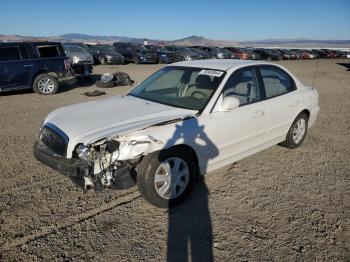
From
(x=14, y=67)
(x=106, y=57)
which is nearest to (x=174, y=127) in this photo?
(x=14, y=67)

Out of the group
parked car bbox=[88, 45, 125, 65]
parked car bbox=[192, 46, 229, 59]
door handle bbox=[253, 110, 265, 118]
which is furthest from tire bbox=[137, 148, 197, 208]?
parked car bbox=[192, 46, 229, 59]

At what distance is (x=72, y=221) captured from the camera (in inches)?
137

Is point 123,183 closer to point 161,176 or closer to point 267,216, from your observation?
point 161,176

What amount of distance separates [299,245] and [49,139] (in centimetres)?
301

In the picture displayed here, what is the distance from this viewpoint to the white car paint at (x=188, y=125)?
3367 millimetres

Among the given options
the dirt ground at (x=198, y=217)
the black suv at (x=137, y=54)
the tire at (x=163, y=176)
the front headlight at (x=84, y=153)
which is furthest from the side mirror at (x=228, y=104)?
the black suv at (x=137, y=54)

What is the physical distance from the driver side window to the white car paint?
9cm

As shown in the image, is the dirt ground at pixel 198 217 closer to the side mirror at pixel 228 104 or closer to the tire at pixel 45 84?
the side mirror at pixel 228 104

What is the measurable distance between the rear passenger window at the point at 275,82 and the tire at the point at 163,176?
1899 millimetres

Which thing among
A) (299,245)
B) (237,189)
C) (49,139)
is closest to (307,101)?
(237,189)

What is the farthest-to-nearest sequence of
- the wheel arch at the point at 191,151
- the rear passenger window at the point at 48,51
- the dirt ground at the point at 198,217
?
the rear passenger window at the point at 48,51, the wheel arch at the point at 191,151, the dirt ground at the point at 198,217

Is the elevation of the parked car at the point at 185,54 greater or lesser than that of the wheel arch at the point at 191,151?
lesser

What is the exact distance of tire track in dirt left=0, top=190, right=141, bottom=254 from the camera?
311 centimetres

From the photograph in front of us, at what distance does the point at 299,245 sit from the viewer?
3156mm
